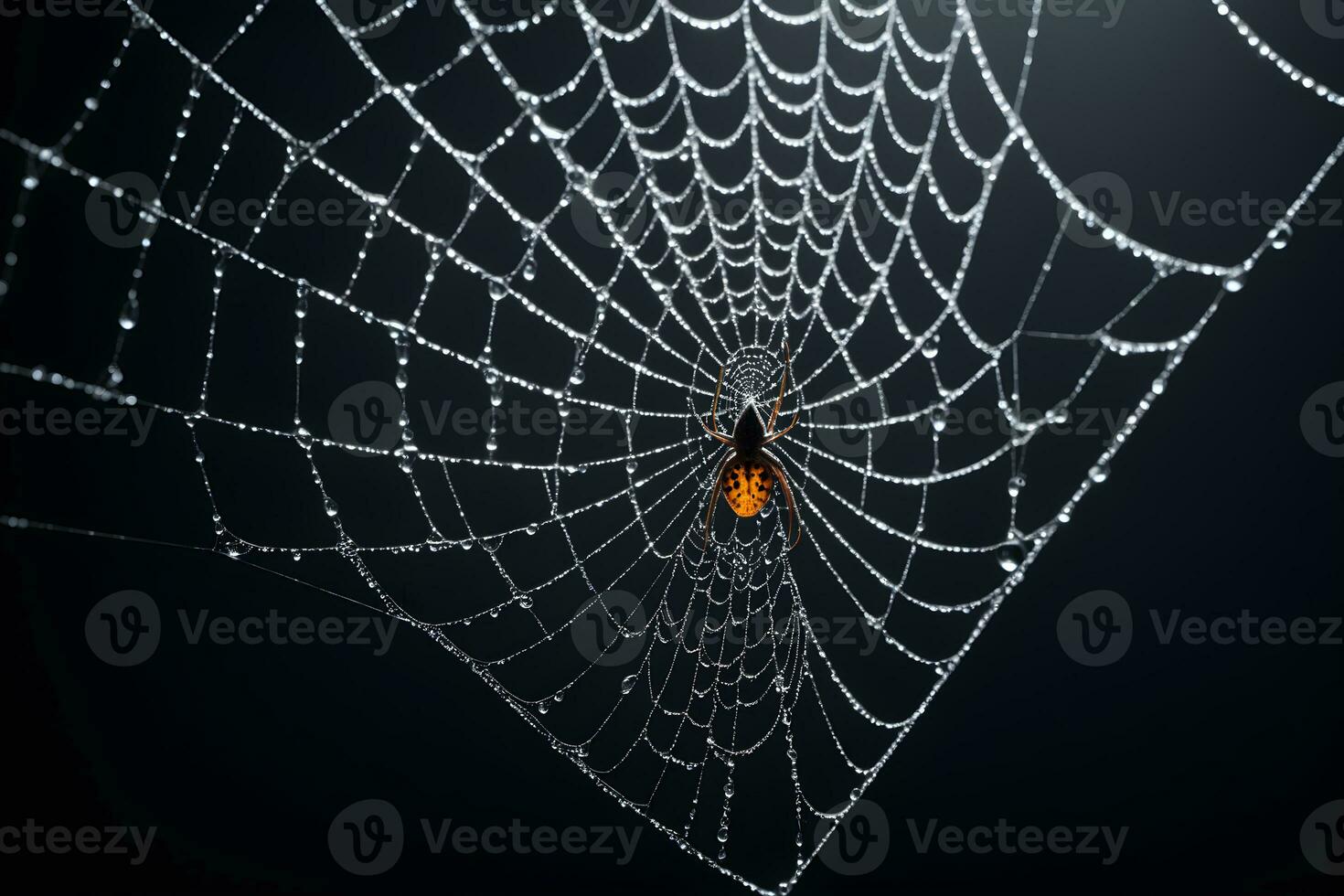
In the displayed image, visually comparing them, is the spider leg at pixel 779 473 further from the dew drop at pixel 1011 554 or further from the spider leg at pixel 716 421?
the dew drop at pixel 1011 554

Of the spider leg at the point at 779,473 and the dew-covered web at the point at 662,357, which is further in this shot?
the dew-covered web at the point at 662,357

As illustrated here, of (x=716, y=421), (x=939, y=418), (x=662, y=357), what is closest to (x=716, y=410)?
(x=716, y=421)

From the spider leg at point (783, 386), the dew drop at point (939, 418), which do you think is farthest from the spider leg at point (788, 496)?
the dew drop at point (939, 418)

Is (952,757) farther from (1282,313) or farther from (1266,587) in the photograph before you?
(1282,313)

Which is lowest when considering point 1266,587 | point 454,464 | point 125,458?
point 125,458

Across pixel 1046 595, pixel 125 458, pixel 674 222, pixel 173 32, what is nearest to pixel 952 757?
pixel 1046 595

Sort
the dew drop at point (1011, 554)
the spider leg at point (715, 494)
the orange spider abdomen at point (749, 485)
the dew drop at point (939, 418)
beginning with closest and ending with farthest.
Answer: the dew drop at point (1011, 554)
the orange spider abdomen at point (749, 485)
the spider leg at point (715, 494)
the dew drop at point (939, 418)

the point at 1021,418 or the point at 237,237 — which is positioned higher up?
the point at 1021,418

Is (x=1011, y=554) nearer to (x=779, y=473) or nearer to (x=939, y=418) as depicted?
(x=779, y=473)
